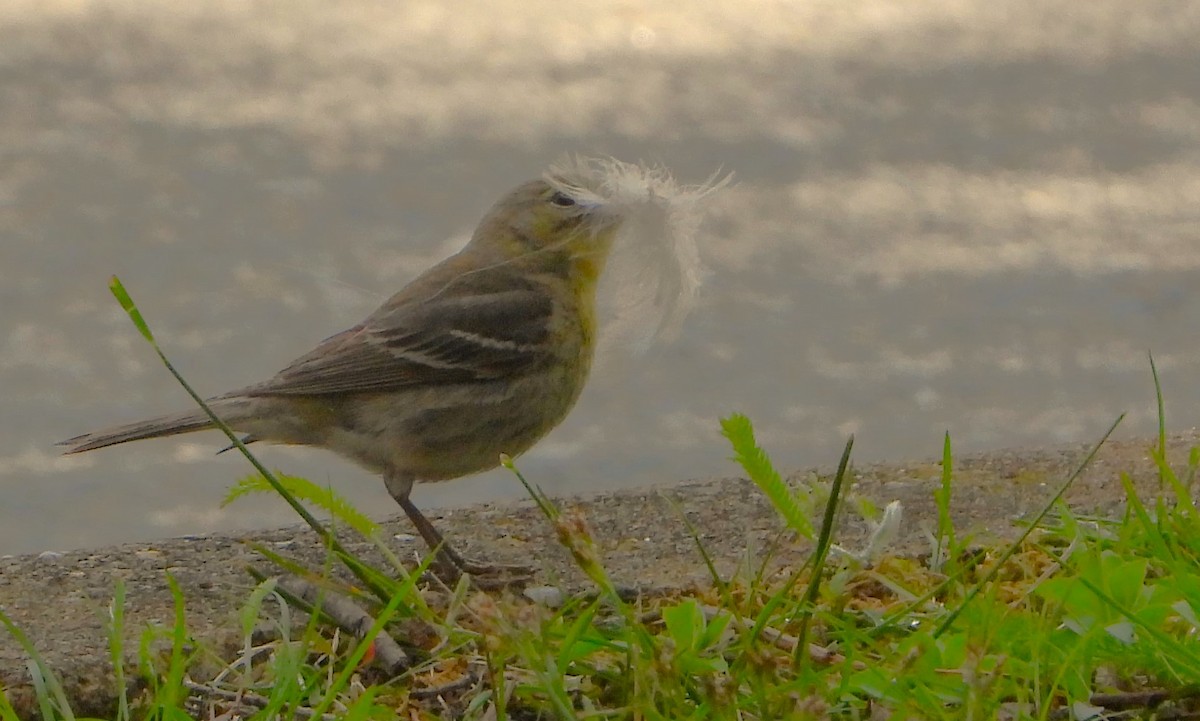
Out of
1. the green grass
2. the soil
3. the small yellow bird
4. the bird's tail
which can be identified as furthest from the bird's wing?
the green grass

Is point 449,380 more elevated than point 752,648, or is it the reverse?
point 449,380

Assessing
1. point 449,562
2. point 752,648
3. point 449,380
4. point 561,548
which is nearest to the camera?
point 752,648

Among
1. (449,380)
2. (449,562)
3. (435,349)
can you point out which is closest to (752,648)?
(449,562)

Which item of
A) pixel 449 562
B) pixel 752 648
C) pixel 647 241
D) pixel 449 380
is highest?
pixel 647 241

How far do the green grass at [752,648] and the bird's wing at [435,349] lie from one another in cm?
154

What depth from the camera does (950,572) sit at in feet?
9.23

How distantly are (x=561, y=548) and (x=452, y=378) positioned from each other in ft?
2.99

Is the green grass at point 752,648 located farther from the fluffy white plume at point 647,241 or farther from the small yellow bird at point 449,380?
the small yellow bird at point 449,380

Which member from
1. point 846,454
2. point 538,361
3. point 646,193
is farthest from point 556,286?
point 846,454

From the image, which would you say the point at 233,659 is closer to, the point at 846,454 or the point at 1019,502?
the point at 846,454

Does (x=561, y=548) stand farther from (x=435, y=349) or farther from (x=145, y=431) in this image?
(x=145, y=431)

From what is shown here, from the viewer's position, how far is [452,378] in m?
4.39

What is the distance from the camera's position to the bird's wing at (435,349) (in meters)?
4.36

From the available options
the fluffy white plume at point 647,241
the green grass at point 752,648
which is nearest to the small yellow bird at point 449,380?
the fluffy white plume at point 647,241
